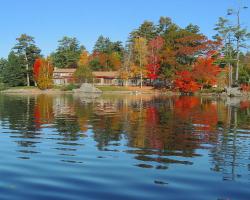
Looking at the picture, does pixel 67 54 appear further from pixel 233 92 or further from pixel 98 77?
pixel 233 92

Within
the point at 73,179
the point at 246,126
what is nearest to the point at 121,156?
the point at 73,179

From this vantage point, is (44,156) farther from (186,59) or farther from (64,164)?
(186,59)

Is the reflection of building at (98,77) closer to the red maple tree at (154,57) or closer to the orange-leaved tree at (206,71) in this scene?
the red maple tree at (154,57)

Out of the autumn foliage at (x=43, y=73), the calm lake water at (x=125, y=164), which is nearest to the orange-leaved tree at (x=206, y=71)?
the autumn foliage at (x=43, y=73)

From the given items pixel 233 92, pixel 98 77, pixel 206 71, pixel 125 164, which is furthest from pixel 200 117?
pixel 98 77

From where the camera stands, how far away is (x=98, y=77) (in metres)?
101

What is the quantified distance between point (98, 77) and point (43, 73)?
14.5m

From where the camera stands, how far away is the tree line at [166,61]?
75.3m

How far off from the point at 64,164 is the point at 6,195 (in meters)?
2.88

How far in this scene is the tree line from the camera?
75.3m

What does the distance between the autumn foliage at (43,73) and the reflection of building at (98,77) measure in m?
5.84

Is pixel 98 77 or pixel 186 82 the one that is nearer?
pixel 186 82

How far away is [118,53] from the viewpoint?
394 ft

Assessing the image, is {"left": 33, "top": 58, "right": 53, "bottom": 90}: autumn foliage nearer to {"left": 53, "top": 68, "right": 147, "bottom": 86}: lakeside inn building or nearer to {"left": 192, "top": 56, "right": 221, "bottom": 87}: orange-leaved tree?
{"left": 53, "top": 68, "right": 147, "bottom": 86}: lakeside inn building
